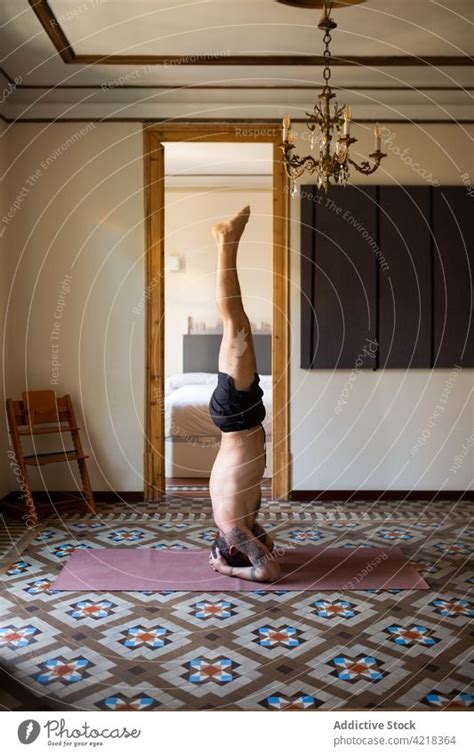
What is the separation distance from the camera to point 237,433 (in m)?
3.86

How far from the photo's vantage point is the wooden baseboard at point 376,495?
5.75m

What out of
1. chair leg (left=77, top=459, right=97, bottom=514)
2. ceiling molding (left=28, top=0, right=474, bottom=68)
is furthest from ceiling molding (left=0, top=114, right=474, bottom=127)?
chair leg (left=77, top=459, right=97, bottom=514)

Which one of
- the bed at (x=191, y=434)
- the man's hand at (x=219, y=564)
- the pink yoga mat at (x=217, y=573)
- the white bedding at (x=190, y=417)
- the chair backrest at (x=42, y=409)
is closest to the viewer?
the pink yoga mat at (x=217, y=573)

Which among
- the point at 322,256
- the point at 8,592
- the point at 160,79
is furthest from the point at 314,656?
the point at 160,79

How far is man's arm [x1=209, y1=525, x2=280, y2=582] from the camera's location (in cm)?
376

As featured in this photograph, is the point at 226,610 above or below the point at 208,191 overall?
below

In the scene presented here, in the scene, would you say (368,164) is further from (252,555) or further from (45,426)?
(45,426)

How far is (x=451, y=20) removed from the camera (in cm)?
439

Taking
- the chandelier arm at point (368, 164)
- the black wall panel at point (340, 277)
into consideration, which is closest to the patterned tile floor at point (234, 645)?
the black wall panel at point (340, 277)

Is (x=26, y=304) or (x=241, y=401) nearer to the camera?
(x=241, y=401)

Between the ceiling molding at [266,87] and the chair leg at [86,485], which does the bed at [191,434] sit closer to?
the chair leg at [86,485]

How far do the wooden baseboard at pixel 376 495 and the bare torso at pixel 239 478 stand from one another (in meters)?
1.95
